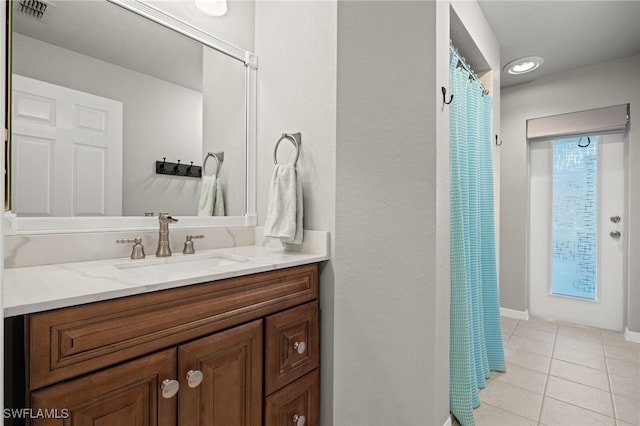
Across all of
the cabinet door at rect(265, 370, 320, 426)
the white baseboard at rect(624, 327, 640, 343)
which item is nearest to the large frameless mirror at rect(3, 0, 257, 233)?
the cabinet door at rect(265, 370, 320, 426)

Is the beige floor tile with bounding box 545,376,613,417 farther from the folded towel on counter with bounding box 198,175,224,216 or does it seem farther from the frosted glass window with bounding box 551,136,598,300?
the folded towel on counter with bounding box 198,175,224,216

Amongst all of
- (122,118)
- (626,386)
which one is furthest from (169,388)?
(626,386)

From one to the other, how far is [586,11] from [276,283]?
2536mm

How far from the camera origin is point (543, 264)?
3133 mm

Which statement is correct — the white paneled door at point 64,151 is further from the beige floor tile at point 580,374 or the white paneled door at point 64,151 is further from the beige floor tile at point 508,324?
the beige floor tile at point 508,324

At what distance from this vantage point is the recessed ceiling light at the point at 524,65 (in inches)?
103

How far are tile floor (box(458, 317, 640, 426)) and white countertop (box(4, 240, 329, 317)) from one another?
1.34 metres

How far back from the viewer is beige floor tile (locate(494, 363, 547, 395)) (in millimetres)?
1904

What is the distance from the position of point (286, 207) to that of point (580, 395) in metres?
1.95

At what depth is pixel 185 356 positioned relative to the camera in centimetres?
96

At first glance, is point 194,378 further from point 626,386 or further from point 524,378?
point 626,386

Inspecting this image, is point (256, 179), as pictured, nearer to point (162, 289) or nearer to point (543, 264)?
point (162, 289)

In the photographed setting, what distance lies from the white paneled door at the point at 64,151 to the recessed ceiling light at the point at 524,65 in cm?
292

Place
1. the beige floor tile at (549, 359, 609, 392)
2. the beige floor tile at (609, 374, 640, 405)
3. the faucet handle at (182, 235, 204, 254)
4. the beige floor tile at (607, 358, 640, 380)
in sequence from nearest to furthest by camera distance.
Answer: the faucet handle at (182, 235, 204, 254), the beige floor tile at (609, 374, 640, 405), the beige floor tile at (549, 359, 609, 392), the beige floor tile at (607, 358, 640, 380)
